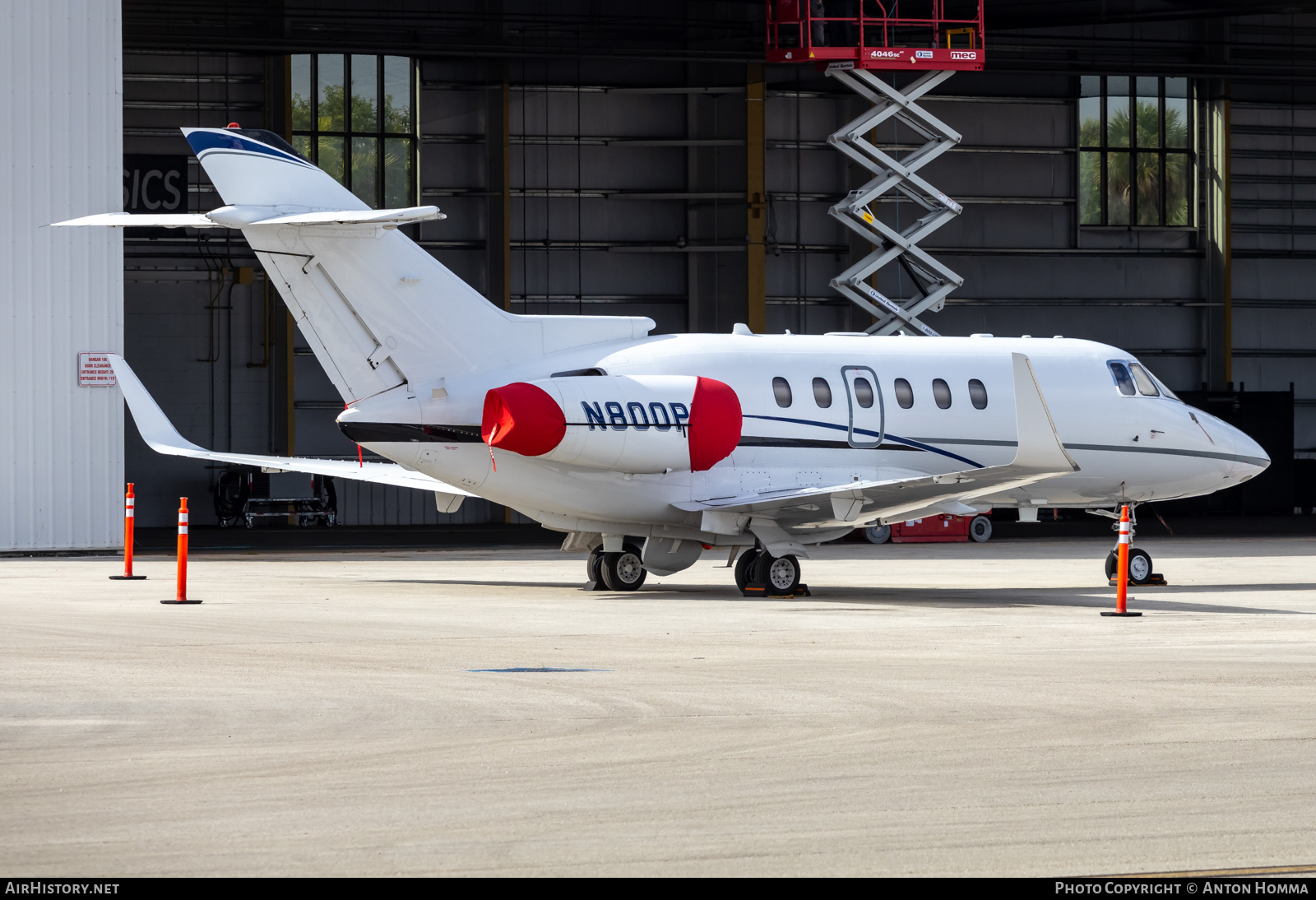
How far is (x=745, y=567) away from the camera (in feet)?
62.8

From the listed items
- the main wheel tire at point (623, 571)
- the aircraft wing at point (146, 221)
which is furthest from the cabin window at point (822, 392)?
the aircraft wing at point (146, 221)

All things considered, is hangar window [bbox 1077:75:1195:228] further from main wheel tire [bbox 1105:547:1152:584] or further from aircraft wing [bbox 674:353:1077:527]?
aircraft wing [bbox 674:353:1077:527]

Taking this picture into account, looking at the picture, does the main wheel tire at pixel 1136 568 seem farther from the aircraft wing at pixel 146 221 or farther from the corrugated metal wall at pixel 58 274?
the corrugated metal wall at pixel 58 274

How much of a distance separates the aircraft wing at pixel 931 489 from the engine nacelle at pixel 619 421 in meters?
0.81

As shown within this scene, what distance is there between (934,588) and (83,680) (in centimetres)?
1276

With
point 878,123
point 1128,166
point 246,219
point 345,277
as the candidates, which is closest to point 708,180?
point 878,123

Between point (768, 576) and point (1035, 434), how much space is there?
3.94 m

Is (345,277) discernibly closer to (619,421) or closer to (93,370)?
(619,421)

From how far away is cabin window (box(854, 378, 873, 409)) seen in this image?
65.2 feet

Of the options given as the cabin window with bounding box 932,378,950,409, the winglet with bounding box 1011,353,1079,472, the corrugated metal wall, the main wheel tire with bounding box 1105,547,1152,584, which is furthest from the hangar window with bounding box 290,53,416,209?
the winglet with bounding box 1011,353,1079,472

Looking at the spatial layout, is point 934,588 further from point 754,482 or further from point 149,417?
point 149,417

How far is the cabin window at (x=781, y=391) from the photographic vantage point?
1939 centimetres

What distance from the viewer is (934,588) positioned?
21.0 m
